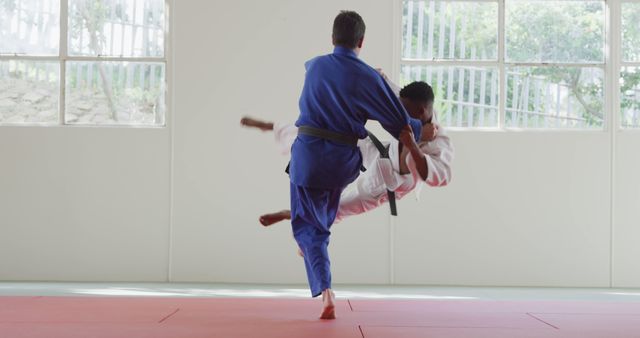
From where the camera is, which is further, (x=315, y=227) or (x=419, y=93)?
(x=419, y=93)

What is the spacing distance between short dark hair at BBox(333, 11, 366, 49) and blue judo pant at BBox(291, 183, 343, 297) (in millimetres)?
636

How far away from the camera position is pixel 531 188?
6508 millimetres

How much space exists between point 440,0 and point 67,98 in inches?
121

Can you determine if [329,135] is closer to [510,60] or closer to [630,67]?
[510,60]

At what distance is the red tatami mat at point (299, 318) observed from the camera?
313 cm

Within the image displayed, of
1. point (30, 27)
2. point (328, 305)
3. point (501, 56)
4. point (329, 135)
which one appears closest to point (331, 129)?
point (329, 135)

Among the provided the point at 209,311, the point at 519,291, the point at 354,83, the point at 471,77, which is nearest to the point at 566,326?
the point at 354,83

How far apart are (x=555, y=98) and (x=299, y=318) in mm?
3791

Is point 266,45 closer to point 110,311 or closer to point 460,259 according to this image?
point 460,259

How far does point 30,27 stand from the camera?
670cm

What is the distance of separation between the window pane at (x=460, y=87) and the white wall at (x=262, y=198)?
0.67 ft

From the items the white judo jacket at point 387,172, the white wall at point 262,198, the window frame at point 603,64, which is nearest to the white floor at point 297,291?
the white wall at point 262,198

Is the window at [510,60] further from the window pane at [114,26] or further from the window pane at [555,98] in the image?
the window pane at [114,26]

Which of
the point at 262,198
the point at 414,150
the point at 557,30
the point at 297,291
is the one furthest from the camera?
the point at 557,30
